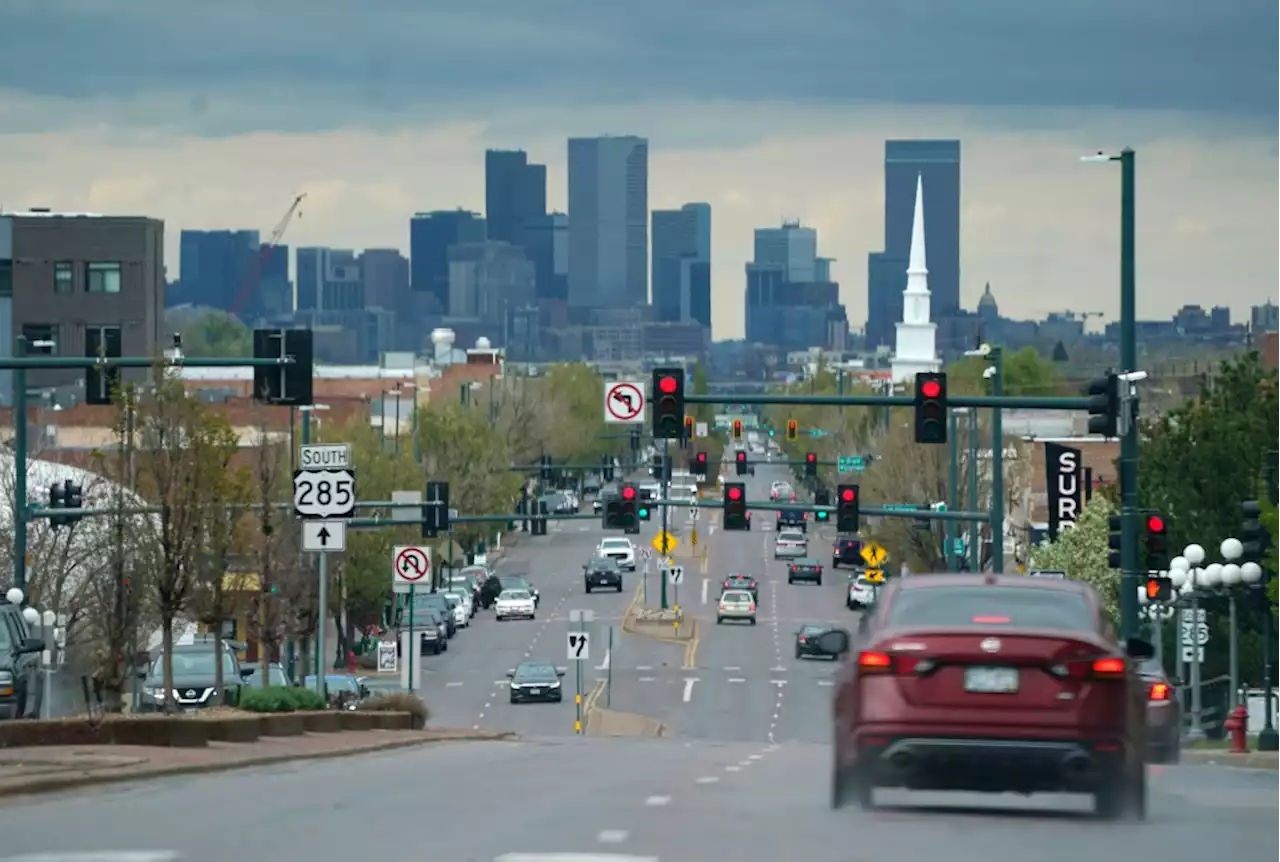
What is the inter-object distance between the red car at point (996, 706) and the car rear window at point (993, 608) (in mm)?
17

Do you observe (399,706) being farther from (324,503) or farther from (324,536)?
(324,503)

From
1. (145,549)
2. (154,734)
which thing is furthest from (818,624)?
(154,734)

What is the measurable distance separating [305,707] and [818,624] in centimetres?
5336

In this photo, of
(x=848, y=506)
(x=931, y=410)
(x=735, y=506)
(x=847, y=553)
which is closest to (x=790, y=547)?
(x=847, y=553)

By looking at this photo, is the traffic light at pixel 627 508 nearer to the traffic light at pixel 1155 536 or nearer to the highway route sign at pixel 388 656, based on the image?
the highway route sign at pixel 388 656

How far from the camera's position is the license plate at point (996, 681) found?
15422 mm

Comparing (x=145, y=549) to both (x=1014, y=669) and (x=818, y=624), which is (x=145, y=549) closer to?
(x=1014, y=669)

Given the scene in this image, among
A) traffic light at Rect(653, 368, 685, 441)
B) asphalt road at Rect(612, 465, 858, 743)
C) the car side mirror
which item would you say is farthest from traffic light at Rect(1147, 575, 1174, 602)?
the car side mirror

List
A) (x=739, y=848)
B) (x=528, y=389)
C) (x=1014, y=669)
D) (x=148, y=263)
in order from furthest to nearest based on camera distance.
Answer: (x=528, y=389) < (x=148, y=263) < (x=1014, y=669) < (x=739, y=848)

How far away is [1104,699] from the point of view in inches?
608

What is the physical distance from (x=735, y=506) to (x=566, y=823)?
44.1 metres

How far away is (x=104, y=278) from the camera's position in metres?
121

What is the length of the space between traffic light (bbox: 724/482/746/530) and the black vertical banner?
41.6 feet

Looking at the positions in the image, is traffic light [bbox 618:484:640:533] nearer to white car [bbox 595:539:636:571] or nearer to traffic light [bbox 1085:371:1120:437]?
traffic light [bbox 1085:371:1120:437]
